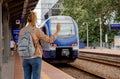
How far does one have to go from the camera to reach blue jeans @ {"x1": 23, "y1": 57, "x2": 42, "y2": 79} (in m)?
6.33

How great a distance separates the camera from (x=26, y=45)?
6320 millimetres

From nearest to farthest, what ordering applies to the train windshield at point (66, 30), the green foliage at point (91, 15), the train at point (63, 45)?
the train at point (63, 45) → the train windshield at point (66, 30) → the green foliage at point (91, 15)

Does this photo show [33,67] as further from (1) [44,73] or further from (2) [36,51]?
(1) [44,73]

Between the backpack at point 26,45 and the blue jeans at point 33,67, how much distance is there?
0.13 m

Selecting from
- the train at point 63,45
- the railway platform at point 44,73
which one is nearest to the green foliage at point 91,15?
the train at point 63,45

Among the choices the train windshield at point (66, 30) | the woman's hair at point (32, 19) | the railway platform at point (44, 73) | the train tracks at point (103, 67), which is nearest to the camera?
the woman's hair at point (32, 19)

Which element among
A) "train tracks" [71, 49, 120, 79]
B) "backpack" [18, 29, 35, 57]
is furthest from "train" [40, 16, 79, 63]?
"backpack" [18, 29, 35, 57]

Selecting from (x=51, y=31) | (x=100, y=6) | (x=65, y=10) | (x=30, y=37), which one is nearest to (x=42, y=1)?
(x=65, y=10)

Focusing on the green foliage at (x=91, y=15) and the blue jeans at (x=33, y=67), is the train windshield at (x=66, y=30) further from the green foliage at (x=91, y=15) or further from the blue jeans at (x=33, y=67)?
the green foliage at (x=91, y=15)

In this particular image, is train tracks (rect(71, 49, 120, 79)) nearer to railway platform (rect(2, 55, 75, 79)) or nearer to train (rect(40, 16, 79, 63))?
train (rect(40, 16, 79, 63))

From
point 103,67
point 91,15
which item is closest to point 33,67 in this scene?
point 103,67

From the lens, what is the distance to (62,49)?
19547 mm

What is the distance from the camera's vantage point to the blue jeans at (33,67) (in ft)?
20.8

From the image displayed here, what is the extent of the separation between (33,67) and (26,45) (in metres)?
0.40
